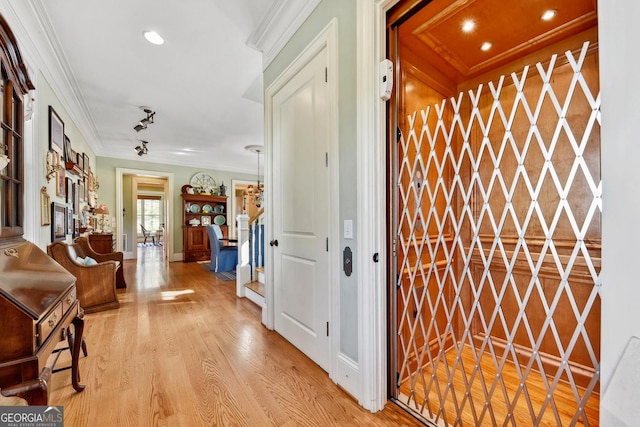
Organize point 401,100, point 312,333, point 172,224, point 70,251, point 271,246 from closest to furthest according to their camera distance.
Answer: point 401,100
point 312,333
point 271,246
point 70,251
point 172,224

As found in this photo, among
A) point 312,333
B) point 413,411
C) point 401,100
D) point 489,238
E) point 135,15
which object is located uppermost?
point 135,15

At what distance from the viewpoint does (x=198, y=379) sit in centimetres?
178

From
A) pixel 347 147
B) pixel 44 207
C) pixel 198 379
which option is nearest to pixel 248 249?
pixel 198 379

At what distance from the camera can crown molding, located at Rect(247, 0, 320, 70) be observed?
6.59 ft

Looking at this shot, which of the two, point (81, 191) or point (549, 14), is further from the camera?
point (81, 191)

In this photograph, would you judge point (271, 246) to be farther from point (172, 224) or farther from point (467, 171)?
point (172, 224)

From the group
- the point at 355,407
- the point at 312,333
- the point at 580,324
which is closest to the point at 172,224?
the point at 312,333

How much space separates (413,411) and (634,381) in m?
1.19

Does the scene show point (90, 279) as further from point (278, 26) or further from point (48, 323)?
point (278, 26)

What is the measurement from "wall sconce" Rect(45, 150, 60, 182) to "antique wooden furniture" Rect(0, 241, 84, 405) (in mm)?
1940

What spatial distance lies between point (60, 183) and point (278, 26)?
3.16m

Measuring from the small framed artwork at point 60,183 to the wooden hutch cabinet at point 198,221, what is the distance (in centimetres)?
328

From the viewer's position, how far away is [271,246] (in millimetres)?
2512

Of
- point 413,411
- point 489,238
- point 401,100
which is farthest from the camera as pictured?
point 489,238
